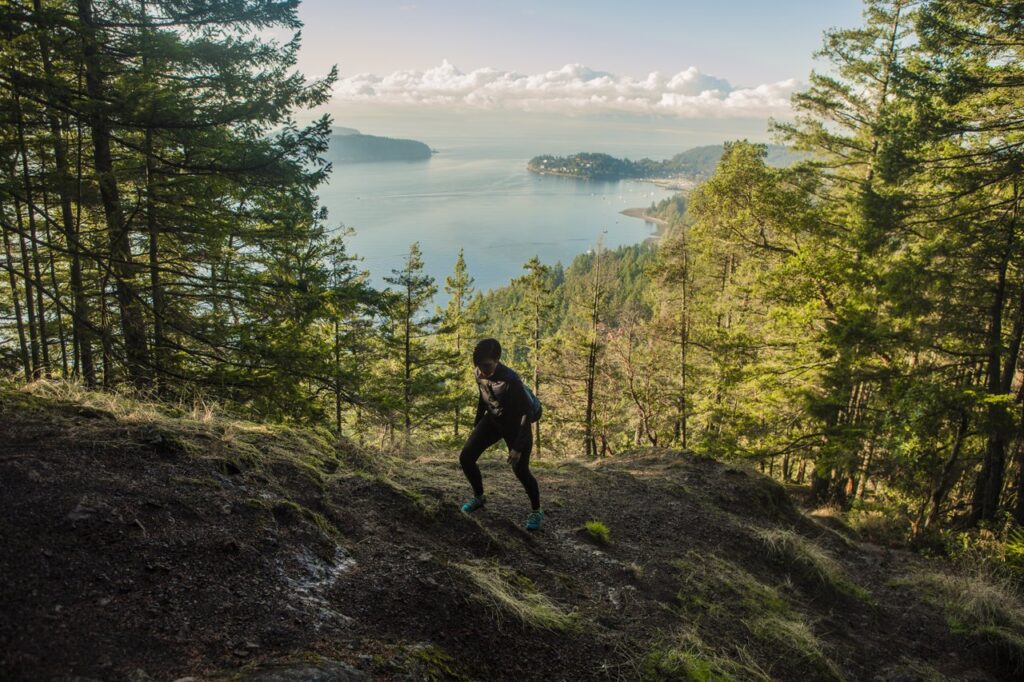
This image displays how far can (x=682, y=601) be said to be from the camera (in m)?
4.68

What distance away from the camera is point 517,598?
12.9ft

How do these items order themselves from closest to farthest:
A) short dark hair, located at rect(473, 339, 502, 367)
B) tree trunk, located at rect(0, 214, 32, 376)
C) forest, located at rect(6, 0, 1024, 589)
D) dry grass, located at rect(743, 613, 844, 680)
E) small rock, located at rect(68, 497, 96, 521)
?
small rock, located at rect(68, 497, 96, 521), dry grass, located at rect(743, 613, 844, 680), short dark hair, located at rect(473, 339, 502, 367), tree trunk, located at rect(0, 214, 32, 376), forest, located at rect(6, 0, 1024, 589)

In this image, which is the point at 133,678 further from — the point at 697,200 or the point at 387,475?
the point at 697,200

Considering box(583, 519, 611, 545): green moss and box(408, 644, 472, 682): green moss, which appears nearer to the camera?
box(408, 644, 472, 682): green moss

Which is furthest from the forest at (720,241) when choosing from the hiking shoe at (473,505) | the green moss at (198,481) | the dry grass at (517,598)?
the dry grass at (517,598)

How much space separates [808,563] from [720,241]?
35.3ft

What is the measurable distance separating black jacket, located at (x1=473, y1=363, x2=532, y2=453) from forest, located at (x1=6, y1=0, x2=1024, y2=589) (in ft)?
13.4

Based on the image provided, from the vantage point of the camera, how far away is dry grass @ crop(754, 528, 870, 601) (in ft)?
19.8

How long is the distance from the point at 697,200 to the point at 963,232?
13.4m

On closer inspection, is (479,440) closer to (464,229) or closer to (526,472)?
(526,472)

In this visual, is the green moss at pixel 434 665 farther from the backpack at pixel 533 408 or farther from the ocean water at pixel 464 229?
the ocean water at pixel 464 229

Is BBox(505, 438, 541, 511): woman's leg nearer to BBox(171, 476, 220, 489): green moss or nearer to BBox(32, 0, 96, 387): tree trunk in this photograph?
BBox(171, 476, 220, 489): green moss

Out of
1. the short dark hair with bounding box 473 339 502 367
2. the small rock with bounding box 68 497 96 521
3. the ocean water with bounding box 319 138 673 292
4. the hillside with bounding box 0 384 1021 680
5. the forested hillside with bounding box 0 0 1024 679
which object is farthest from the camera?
the ocean water with bounding box 319 138 673 292

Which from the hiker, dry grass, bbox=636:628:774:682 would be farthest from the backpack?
dry grass, bbox=636:628:774:682
